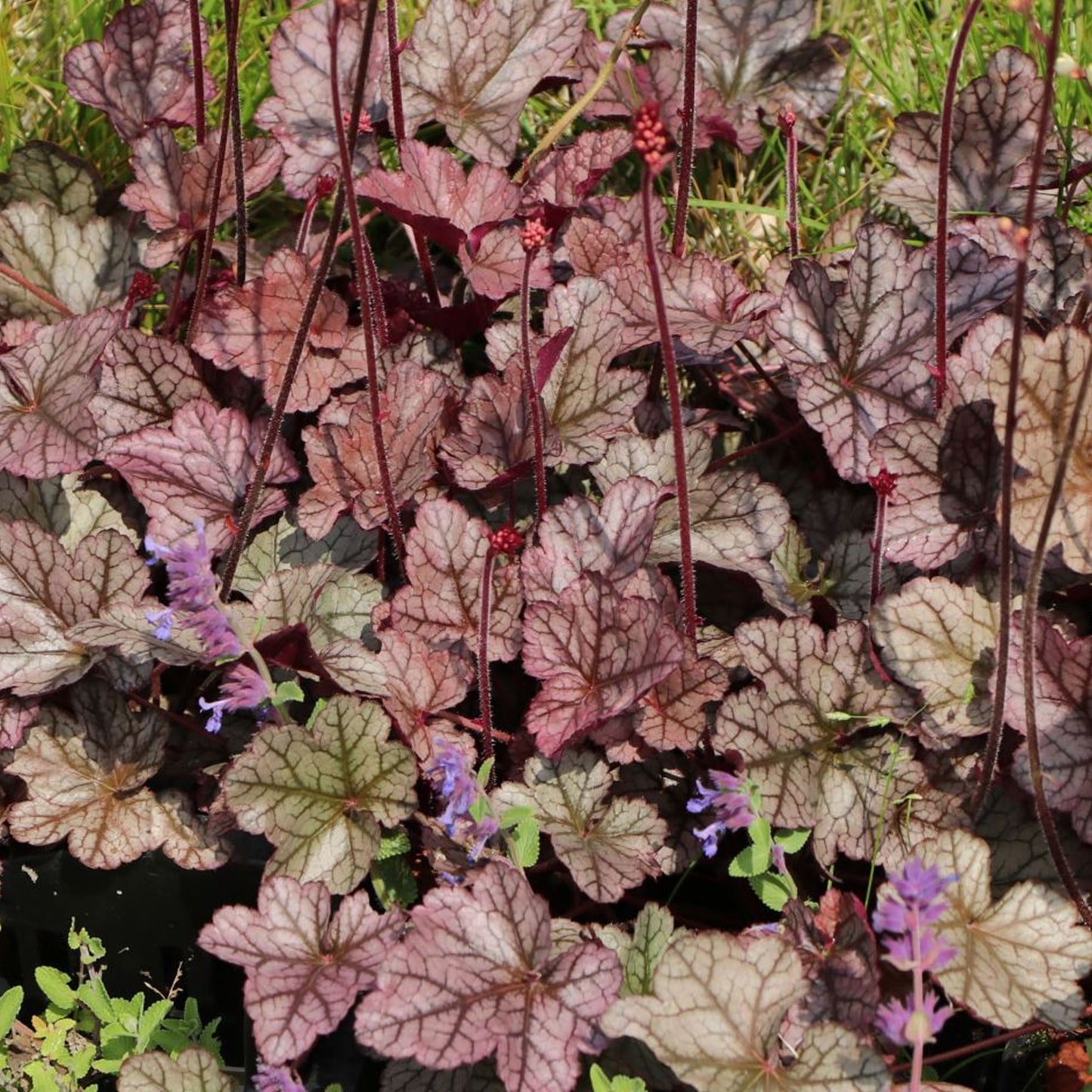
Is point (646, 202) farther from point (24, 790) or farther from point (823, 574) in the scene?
point (24, 790)

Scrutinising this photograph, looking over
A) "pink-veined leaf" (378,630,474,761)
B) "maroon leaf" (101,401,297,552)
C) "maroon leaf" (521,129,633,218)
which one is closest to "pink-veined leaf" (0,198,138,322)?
"maroon leaf" (101,401,297,552)

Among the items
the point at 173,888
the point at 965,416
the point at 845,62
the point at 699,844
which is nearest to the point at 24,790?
the point at 173,888

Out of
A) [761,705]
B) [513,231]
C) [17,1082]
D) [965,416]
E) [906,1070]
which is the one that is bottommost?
[17,1082]

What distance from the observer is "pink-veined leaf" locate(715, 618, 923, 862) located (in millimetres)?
2193

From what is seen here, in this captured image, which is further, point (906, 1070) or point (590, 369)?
point (590, 369)

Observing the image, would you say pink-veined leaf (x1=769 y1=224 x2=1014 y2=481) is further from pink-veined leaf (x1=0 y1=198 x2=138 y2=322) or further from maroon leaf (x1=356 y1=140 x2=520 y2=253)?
pink-veined leaf (x1=0 y1=198 x2=138 y2=322)

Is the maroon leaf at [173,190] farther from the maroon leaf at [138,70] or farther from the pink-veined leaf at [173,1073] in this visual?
the pink-veined leaf at [173,1073]

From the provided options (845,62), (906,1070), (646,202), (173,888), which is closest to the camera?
(646,202)

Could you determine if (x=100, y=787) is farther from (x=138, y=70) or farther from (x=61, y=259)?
(x=138, y=70)

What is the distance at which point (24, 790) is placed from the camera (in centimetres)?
252

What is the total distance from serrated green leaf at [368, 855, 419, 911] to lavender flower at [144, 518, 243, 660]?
1.47ft

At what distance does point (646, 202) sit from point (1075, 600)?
48.8 inches

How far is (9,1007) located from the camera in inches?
96.9

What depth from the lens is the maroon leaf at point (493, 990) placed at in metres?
1.93
